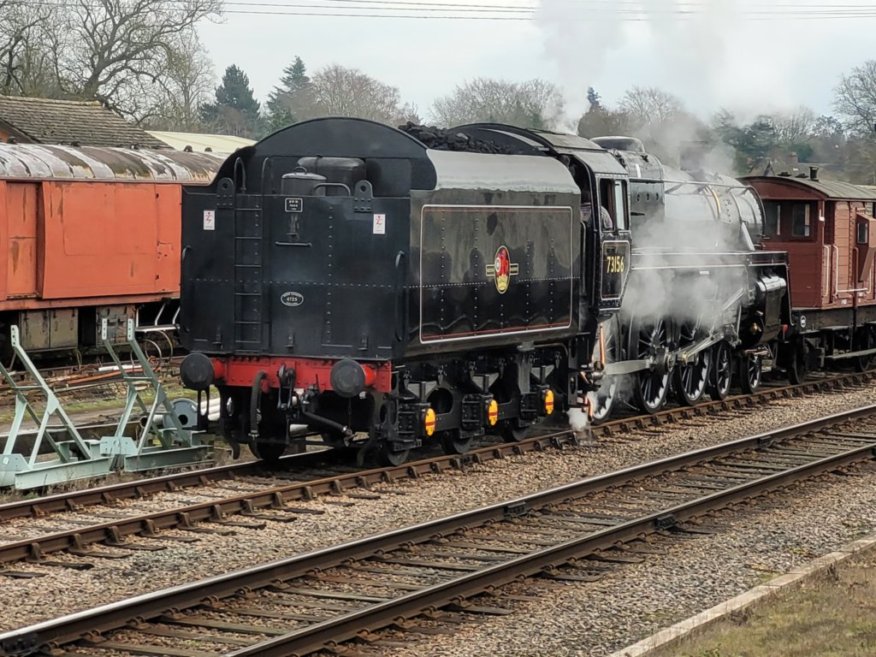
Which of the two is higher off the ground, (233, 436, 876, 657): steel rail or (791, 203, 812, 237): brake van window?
(791, 203, 812, 237): brake van window

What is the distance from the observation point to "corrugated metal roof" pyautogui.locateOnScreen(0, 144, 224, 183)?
19594 mm

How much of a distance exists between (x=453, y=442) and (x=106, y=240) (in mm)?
8816

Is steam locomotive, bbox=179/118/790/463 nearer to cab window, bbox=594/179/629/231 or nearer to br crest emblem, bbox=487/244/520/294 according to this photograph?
br crest emblem, bbox=487/244/520/294

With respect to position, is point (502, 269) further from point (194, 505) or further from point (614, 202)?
point (194, 505)

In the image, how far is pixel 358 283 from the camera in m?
12.2

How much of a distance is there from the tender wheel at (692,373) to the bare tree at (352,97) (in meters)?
49.5

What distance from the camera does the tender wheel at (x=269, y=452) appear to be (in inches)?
516

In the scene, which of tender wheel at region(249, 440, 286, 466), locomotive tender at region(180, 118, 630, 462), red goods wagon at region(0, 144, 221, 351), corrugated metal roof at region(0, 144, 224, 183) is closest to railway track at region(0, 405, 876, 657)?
locomotive tender at region(180, 118, 630, 462)

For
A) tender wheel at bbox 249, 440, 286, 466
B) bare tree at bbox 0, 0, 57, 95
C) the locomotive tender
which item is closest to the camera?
the locomotive tender

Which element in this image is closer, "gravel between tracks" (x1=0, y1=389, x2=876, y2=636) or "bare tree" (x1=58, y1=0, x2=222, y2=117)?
"gravel between tracks" (x1=0, y1=389, x2=876, y2=636)

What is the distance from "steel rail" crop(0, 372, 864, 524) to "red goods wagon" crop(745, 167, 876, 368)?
3.95 metres

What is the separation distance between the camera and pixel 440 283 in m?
12.5

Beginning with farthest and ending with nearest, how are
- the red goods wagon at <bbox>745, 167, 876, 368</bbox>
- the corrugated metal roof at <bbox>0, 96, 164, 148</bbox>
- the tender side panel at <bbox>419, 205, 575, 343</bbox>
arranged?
the corrugated metal roof at <bbox>0, 96, 164, 148</bbox> < the red goods wagon at <bbox>745, 167, 876, 368</bbox> < the tender side panel at <bbox>419, 205, 575, 343</bbox>

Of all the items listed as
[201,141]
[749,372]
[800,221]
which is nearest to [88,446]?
[749,372]
